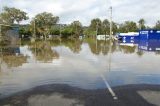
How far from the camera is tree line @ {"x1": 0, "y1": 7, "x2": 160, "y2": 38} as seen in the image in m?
120

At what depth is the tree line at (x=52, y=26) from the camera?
120m

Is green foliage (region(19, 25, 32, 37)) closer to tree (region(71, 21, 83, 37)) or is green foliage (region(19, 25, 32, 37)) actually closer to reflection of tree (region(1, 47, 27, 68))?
tree (region(71, 21, 83, 37))

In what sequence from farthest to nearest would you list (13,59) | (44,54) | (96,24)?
(96,24)
(44,54)
(13,59)

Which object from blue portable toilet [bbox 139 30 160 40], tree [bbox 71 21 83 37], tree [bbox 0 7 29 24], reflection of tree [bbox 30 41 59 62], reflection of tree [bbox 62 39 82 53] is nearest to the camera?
reflection of tree [bbox 30 41 59 62]

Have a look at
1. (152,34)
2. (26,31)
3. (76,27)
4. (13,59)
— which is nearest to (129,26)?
(76,27)

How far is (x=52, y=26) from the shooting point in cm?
14200

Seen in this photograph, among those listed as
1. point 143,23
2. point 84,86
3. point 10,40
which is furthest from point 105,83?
point 143,23

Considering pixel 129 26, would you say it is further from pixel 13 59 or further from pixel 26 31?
pixel 13 59

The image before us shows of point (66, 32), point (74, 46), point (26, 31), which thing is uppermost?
point (26, 31)

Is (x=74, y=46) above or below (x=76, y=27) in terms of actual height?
below

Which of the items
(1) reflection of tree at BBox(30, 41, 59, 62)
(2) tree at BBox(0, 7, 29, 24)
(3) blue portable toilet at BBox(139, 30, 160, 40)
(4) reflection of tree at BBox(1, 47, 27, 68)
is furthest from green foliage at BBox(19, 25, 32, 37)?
(4) reflection of tree at BBox(1, 47, 27, 68)

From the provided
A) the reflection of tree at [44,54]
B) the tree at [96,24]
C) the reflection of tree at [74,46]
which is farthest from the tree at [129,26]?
the reflection of tree at [44,54]

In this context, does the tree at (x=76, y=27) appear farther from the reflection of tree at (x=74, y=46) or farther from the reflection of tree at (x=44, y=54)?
the reflection of tree at (x=44, y=54)

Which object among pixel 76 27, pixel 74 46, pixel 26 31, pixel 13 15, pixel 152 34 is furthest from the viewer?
pixel 76 27
